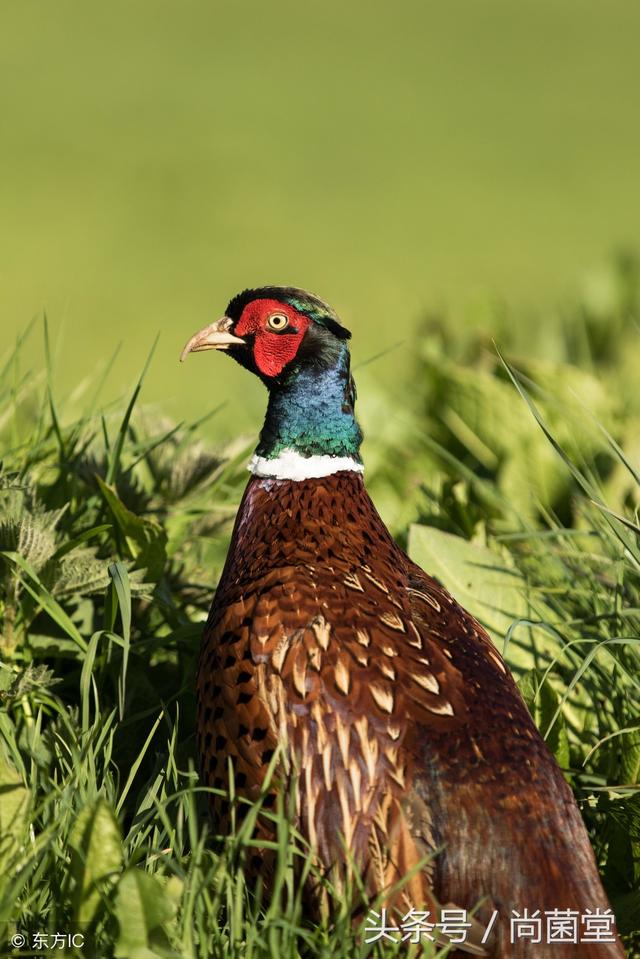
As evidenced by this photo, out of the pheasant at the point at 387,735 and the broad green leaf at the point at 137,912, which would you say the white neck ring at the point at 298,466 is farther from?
the broad green leaf at the point at 137,912

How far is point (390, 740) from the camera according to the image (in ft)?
7.61

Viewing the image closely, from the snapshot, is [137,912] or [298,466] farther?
[298,466]

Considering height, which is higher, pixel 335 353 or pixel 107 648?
pixel 335 353

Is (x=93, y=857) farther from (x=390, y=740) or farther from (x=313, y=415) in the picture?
(x=313, y=415)

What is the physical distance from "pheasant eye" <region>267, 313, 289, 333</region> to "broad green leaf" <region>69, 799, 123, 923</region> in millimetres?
1184

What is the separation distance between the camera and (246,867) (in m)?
2.32

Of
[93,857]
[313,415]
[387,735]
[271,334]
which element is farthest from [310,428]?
[93,857]

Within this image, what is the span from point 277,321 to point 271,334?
35mm

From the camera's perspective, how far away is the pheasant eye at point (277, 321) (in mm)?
2803

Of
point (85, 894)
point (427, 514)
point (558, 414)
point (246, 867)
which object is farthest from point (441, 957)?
point (558, 414)

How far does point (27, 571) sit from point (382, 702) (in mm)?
918

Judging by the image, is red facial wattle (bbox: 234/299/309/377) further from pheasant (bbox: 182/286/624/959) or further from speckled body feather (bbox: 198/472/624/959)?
speckled body feather (bbox: 198/472/624/959)

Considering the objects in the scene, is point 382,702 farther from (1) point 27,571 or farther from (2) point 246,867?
(1) point 27,571

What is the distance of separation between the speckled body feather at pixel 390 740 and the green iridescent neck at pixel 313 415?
12.6 inches
